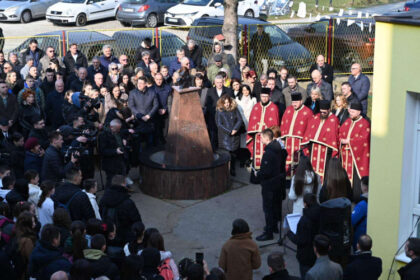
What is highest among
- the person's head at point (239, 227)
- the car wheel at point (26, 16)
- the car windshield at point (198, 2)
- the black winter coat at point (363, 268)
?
the car windshield at point (198, 2)

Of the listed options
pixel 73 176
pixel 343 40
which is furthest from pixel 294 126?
pixel 343 40

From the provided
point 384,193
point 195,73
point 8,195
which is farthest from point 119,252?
point 195,73

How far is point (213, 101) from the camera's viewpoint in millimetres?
13922

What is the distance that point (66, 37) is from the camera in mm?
18109

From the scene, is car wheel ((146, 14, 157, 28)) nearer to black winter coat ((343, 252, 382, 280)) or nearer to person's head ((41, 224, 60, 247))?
person's head ((41, 224, 60, 247))

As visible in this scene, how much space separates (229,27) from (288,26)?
3301mm

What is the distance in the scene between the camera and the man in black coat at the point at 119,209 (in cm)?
889

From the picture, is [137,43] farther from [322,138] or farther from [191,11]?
[191,11]

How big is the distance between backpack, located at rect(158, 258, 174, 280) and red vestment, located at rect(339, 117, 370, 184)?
5.36m

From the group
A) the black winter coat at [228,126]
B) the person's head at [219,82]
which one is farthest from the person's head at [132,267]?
the person's head at [219,82]

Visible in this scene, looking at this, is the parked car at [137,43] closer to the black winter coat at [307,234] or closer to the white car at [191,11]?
the white car at [191,11]

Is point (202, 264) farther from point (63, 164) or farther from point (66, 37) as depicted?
point (66, 37)

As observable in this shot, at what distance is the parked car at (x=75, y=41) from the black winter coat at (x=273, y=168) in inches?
349

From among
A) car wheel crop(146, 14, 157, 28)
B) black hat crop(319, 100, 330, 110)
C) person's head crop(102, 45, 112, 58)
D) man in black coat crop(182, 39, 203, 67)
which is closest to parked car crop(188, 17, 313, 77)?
man in black coat crop(182, 39, 203, 67)
